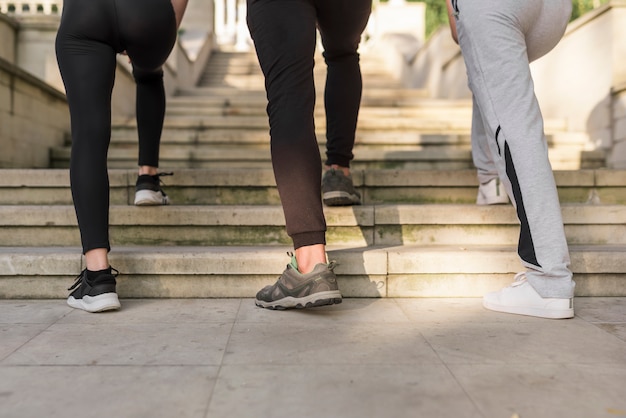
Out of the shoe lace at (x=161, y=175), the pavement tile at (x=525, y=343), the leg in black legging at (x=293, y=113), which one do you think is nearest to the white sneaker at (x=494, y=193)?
the pavement tile at (x=525, y=343)

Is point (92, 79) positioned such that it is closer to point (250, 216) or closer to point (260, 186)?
point (250, 216)

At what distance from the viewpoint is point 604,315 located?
188cm

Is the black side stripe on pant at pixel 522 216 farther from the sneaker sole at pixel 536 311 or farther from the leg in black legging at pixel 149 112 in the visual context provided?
the leg in black legging at pixel 149 112

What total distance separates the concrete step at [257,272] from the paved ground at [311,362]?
0.55ft

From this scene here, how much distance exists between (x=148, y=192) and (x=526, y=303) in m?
1.82

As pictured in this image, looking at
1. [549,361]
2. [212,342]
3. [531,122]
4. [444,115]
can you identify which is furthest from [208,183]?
[444,115]

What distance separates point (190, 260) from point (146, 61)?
2.92 feet

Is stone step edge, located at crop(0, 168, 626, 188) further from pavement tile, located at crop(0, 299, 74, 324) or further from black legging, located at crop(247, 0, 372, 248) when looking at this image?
black legging, located at crop(247, 0, 372, 248)

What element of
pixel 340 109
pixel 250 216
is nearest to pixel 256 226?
pixel 250 216

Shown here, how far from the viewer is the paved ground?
1137mm

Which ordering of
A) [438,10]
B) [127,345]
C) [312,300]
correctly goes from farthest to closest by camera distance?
[438,10] < [312,300] < [127,345]

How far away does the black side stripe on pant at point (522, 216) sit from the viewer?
1.80m

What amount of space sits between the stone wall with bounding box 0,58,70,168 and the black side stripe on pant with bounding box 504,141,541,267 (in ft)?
11.1

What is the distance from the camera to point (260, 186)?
292cm
